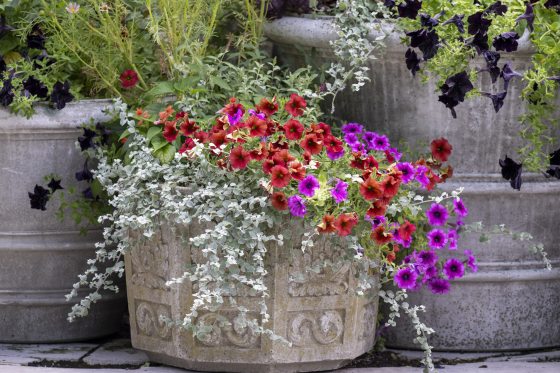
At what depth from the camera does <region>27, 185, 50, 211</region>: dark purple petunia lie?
2.89m

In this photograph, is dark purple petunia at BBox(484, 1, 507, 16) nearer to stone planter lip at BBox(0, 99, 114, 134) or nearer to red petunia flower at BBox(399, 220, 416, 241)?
red petunia flower at BBox(399, 220, 416, 241)

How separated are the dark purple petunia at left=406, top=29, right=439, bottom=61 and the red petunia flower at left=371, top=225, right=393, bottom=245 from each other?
0.46 meters

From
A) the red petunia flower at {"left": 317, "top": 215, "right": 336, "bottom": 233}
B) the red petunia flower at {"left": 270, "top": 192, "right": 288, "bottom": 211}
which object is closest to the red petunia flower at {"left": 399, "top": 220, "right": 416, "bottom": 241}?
the red petunia flower at {"left": 317, "top": 215, "right": 336, "bottom": 233}

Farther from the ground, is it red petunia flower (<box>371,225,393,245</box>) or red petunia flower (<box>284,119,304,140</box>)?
red petunia flower (<box>284,119,304,140</box>)

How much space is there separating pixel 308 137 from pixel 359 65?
46cm

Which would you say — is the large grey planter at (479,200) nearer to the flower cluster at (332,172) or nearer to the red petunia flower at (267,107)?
the flower cluster at (332,172)

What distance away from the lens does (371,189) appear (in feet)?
8.20

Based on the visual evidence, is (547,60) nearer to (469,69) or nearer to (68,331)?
(469,69)

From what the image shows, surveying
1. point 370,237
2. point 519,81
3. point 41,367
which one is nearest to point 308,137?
point 370,237

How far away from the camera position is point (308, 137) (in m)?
2.58

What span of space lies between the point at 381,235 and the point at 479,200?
51 centimetres

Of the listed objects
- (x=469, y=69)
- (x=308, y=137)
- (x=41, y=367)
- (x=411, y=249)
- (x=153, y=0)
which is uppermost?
(x=153, y=0)

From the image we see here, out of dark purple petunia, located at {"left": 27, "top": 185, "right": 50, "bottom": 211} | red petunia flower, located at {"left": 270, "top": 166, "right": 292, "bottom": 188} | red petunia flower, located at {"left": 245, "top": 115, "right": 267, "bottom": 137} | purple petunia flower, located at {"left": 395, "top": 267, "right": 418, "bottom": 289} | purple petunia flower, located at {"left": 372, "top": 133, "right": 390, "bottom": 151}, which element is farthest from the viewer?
dark purple petunia, located at {"left": 27, "top": 185, "right": 50, "bottom": 211}

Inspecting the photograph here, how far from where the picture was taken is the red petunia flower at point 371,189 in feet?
8.18
